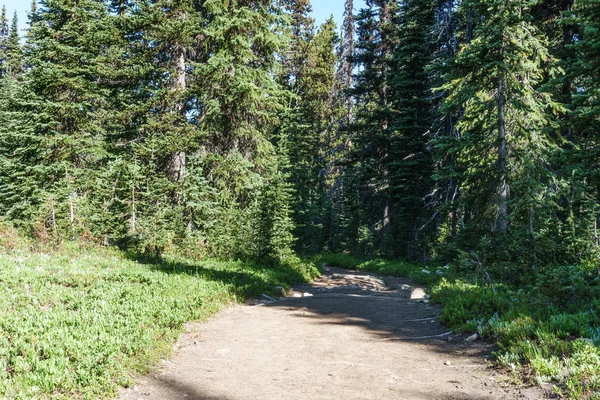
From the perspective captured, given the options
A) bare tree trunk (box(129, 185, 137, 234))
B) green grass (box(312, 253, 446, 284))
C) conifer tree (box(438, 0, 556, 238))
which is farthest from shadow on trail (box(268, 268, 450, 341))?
bare tree trunk (box(129, 185, 137, 234))

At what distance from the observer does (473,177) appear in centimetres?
1388

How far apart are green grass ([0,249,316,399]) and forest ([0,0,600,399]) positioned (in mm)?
152

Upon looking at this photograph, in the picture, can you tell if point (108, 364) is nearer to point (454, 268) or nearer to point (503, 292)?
point (503, 292)

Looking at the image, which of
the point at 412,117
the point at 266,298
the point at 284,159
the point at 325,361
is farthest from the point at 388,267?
the point at 325,361

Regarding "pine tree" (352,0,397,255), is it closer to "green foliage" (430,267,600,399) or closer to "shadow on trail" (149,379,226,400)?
"green foliage" (430,267,600,399)

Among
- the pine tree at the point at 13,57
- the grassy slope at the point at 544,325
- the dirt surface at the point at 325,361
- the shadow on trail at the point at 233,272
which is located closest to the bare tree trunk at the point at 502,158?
the grassy slope at the point at 544,325

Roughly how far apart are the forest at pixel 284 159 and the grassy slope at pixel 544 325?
3cm

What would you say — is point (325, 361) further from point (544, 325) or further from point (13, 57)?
point (13, 57)

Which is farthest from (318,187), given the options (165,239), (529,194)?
(529,194)

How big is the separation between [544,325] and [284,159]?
1708 centimetres

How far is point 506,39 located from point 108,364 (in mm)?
14094

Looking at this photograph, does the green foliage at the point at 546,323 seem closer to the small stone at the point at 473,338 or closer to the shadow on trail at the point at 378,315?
the small stone at the point at 473,338

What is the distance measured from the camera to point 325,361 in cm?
614

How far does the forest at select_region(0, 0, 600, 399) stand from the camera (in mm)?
8320
